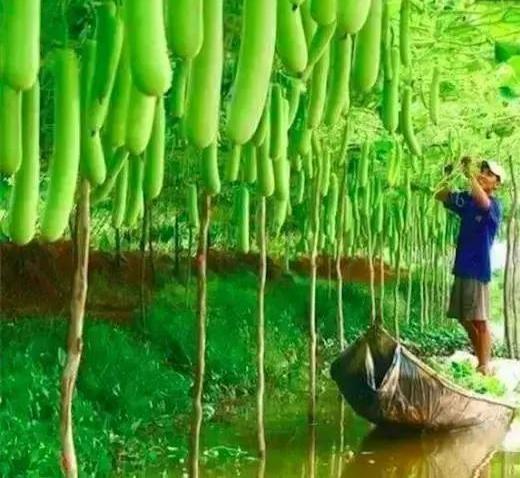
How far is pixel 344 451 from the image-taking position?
798cm

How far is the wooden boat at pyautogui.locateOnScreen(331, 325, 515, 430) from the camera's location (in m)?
8.32

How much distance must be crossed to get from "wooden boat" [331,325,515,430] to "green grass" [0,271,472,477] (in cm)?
134

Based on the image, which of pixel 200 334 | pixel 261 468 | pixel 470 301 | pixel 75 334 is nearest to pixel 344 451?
pixel 261 468

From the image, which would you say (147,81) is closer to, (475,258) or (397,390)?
(397,390)

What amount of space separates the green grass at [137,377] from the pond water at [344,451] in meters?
0.32

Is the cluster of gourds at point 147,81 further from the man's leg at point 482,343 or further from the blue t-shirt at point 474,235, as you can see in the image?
the man's leg at point 482,343

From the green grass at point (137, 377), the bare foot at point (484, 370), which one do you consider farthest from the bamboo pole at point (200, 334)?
the bare foot at point (484, 370)

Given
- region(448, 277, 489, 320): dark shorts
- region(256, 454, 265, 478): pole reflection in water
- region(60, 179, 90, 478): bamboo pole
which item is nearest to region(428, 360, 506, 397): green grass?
region(448, 277, 489, 320): dark shorts

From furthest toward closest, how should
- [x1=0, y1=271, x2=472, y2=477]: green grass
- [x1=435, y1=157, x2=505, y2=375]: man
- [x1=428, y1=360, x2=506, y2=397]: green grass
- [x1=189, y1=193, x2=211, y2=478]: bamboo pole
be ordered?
[x1=435, y1=157, x2=505, y2=375]: man → [x1=428, y1=360, x2=506, y2=397]: green grass → [x1=0, y1=271, x2=472, y2=477]: green grass → [x1=189, y1=193, x2=211, y2=478]: bamboo pole

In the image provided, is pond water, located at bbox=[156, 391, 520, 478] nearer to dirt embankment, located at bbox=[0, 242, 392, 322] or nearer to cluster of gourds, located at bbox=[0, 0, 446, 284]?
dirt embankment, located at bbox=[0, 242, 392, 322]

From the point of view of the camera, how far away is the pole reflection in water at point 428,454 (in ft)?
24.3

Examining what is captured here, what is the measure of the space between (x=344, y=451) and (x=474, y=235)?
2836 millimetres

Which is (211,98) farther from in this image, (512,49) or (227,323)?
(227,323)

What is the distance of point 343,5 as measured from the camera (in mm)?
1614
